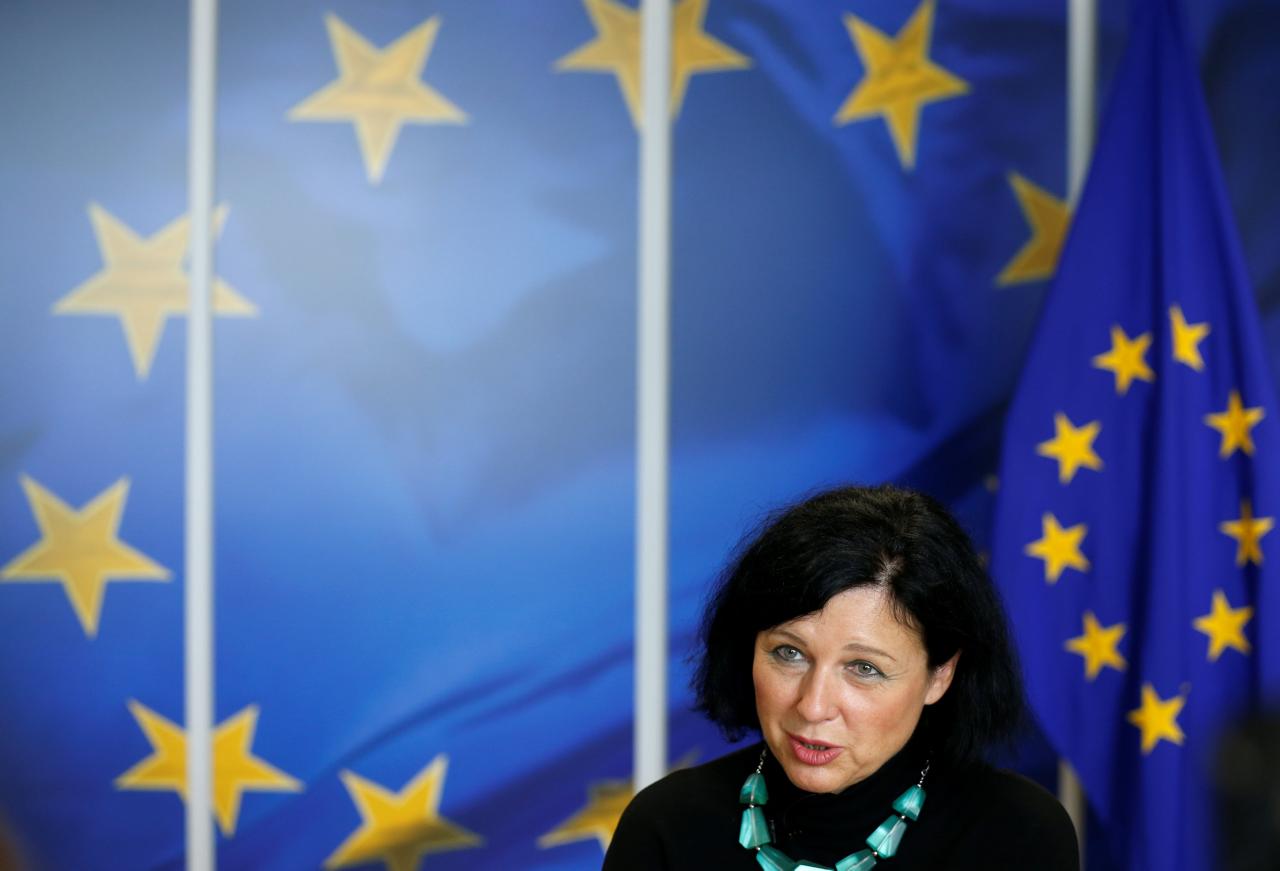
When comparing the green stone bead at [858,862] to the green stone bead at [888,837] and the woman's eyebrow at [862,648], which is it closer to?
the green stone bead at [888,837]

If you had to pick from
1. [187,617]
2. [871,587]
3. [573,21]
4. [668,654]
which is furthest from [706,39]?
[871,587]

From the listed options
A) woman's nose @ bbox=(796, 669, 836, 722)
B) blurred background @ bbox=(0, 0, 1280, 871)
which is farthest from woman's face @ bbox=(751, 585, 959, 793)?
blurred background @ bbox=(0, 0, 1280, 871)

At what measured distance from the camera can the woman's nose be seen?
163 cm

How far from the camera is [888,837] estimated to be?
171 centimetres

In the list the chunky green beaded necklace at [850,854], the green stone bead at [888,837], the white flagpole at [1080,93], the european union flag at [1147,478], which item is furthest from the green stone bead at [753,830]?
the white flagpole at [1080,93]

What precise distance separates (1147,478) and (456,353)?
4.77 feet

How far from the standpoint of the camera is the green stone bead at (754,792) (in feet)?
5.81

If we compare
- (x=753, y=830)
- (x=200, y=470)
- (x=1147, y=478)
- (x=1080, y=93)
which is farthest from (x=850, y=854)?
(x=1080, y=93)

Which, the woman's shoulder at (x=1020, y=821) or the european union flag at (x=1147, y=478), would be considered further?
the european union flag at (x=1147, y=478)

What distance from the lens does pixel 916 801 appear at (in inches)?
68.0

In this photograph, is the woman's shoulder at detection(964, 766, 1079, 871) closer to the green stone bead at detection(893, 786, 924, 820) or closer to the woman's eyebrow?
the green stone bead at detection(893, 786, 924, 820)

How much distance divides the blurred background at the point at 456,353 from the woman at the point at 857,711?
1.41m

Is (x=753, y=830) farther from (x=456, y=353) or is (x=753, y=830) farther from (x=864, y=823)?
(x=456, y=353)

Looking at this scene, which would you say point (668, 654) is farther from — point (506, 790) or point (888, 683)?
point (888, 683)
